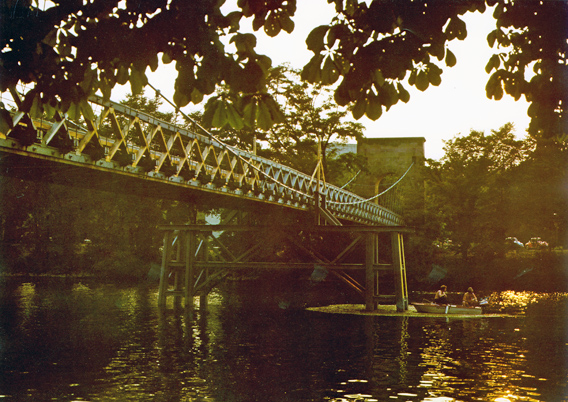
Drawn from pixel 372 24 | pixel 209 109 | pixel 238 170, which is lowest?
pixel 209 109

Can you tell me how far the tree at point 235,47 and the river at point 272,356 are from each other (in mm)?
8004

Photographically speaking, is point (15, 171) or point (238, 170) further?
point (238, 170)

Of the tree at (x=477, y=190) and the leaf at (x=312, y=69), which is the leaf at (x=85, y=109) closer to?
the leaf at (x=312, y=69)

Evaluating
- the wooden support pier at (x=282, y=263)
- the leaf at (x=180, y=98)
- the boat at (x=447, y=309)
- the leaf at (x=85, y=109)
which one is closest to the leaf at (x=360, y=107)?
the leaf at (x=180, y=98)

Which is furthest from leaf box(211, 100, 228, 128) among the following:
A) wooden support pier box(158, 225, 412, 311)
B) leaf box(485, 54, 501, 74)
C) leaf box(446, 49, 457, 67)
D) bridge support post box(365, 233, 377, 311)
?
bridge support post box(365, 233, 377, 311)

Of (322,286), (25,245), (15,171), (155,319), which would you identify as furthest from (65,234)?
(15,171)

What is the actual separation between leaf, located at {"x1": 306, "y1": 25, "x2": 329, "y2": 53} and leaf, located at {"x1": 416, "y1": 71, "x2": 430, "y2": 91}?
2.74 ft

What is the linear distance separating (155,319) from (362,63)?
2256cm

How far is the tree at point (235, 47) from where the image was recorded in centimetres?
471

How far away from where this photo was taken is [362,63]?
4.78 metres

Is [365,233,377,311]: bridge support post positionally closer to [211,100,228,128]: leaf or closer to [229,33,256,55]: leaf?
[211,100,228,128]: leaf

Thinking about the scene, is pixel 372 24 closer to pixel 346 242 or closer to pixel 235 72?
pixel 235 72

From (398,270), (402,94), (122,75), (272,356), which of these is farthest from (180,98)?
(398,270)

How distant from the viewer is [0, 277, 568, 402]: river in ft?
41.4
